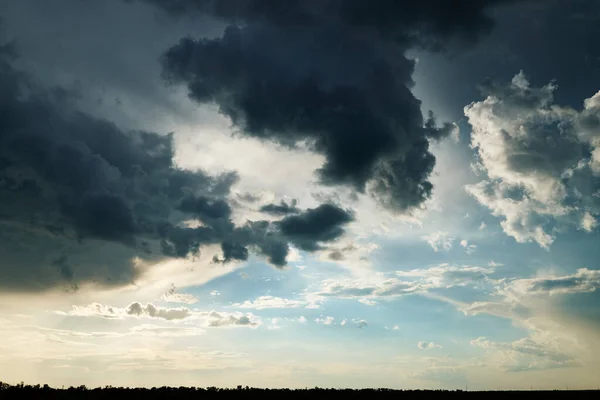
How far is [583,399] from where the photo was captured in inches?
4547

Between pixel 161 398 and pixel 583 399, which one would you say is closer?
pixel 161 398

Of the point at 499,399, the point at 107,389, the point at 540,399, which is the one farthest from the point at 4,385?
the point at 540,399

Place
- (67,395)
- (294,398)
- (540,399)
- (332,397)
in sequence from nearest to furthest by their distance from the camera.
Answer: (67,395), (294,398), (332,397), (540,399)

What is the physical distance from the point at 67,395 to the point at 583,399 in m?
114

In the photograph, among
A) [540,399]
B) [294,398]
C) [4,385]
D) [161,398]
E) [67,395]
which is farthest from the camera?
[540,399]

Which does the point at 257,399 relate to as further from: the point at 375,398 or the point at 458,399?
the point at 458,399

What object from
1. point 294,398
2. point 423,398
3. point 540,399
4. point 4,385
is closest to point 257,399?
point 294,398

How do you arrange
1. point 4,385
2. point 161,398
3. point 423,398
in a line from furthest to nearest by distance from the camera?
point 423,398
point 161,398
point 4,385

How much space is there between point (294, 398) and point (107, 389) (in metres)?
33.5

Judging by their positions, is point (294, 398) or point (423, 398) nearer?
point (294, 398)

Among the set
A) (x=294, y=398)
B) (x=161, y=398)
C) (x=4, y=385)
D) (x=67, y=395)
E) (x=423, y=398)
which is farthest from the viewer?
(x=423, y=398)

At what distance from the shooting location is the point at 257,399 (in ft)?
274

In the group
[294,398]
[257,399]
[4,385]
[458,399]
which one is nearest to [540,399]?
[458,399]

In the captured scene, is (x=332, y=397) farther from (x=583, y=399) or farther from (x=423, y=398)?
(x=583, y=399)
